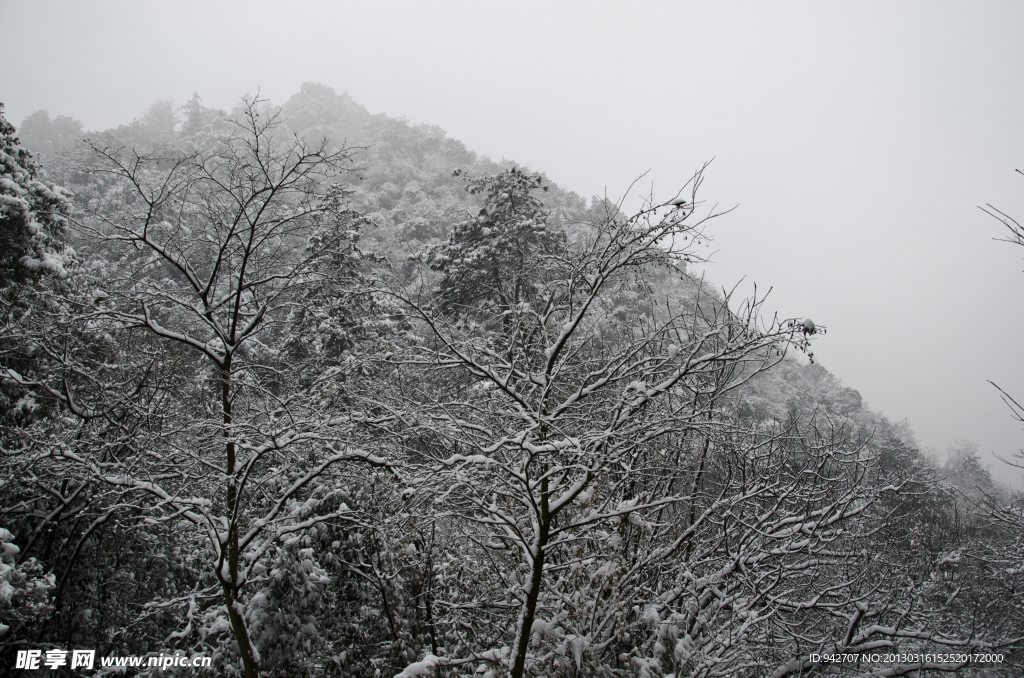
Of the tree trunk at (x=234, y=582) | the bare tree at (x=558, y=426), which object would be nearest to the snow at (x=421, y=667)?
the bare tree at (x=558, y=426)

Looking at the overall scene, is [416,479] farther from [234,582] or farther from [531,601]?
[234,582]

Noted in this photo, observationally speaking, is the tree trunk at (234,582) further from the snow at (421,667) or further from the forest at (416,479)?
the snow at (421,667)

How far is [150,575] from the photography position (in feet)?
27.8

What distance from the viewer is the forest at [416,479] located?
11.2ft

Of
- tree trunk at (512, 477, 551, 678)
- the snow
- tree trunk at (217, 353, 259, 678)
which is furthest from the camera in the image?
tree trunk at (217, 353, 259, 678)

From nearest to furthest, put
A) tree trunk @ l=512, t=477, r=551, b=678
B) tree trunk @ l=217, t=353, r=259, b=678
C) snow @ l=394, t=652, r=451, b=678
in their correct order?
tree trunk @ l=512, t=477, r=551, b=678, snow @ l=394, t=652, r=451, b=678, tree trunk @ l=217, t=353, r=259, b=678

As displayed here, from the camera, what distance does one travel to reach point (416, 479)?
3.27 meters

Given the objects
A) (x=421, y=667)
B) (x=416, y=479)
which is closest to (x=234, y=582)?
(x=421, y=667)

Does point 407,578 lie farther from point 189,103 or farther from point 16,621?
point 189,103

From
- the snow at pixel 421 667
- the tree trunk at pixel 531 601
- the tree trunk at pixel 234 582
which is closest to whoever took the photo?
the tree trunk at pixel 531 601

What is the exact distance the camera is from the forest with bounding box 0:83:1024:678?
3422 millimetres

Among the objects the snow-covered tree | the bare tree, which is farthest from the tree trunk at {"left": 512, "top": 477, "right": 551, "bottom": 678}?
the snow-covered tree

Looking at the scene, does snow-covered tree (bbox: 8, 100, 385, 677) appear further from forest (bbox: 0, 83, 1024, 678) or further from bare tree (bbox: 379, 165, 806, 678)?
bare tree (bbox: 379, 165, 806, 678)

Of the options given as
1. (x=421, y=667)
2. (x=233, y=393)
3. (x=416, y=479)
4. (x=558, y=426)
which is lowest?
(x=421, y=667)
